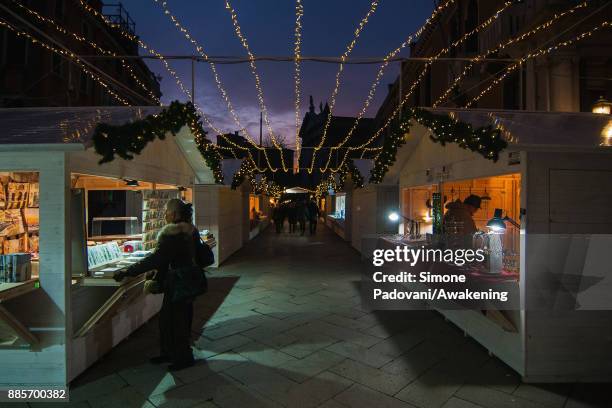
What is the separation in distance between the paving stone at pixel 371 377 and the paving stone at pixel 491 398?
1.76 feet

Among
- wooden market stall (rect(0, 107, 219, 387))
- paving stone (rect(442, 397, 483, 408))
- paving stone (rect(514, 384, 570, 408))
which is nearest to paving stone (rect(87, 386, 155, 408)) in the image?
wooden market stall (rect(0, 107, 219, 387))

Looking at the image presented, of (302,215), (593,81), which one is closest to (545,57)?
(593,81)

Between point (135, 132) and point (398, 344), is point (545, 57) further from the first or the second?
point (135, 132)

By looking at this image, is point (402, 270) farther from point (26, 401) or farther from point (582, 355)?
point (26, 401)

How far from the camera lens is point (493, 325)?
14.4 ft

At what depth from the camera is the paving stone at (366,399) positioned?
338 cm

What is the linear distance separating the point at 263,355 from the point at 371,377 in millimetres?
1262

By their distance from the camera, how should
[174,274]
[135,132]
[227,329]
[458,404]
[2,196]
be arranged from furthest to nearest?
[227,329], [2,196], [135,132], [174,274], [458,404]

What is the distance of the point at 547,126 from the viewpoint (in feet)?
15.6

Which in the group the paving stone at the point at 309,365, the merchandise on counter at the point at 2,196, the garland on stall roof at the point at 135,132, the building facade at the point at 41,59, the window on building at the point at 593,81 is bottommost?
the paving stone at the point at 309,365

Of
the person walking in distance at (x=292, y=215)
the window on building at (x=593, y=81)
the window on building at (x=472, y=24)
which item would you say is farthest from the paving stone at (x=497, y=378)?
the person walking in distance at (x=292, y=215)

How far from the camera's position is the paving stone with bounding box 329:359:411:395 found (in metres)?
3.71

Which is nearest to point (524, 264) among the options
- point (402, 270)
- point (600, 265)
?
point (600, 265)

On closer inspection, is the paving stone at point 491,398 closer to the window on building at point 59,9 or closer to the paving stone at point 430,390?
the paving stone at point 430,390
